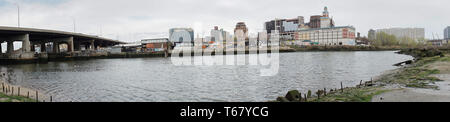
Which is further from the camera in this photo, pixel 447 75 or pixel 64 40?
pixel 64 40

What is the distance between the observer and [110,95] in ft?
79.9

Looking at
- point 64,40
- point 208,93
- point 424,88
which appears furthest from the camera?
point 64,40

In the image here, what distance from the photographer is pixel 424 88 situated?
785 inches

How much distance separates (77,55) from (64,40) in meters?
7.15
